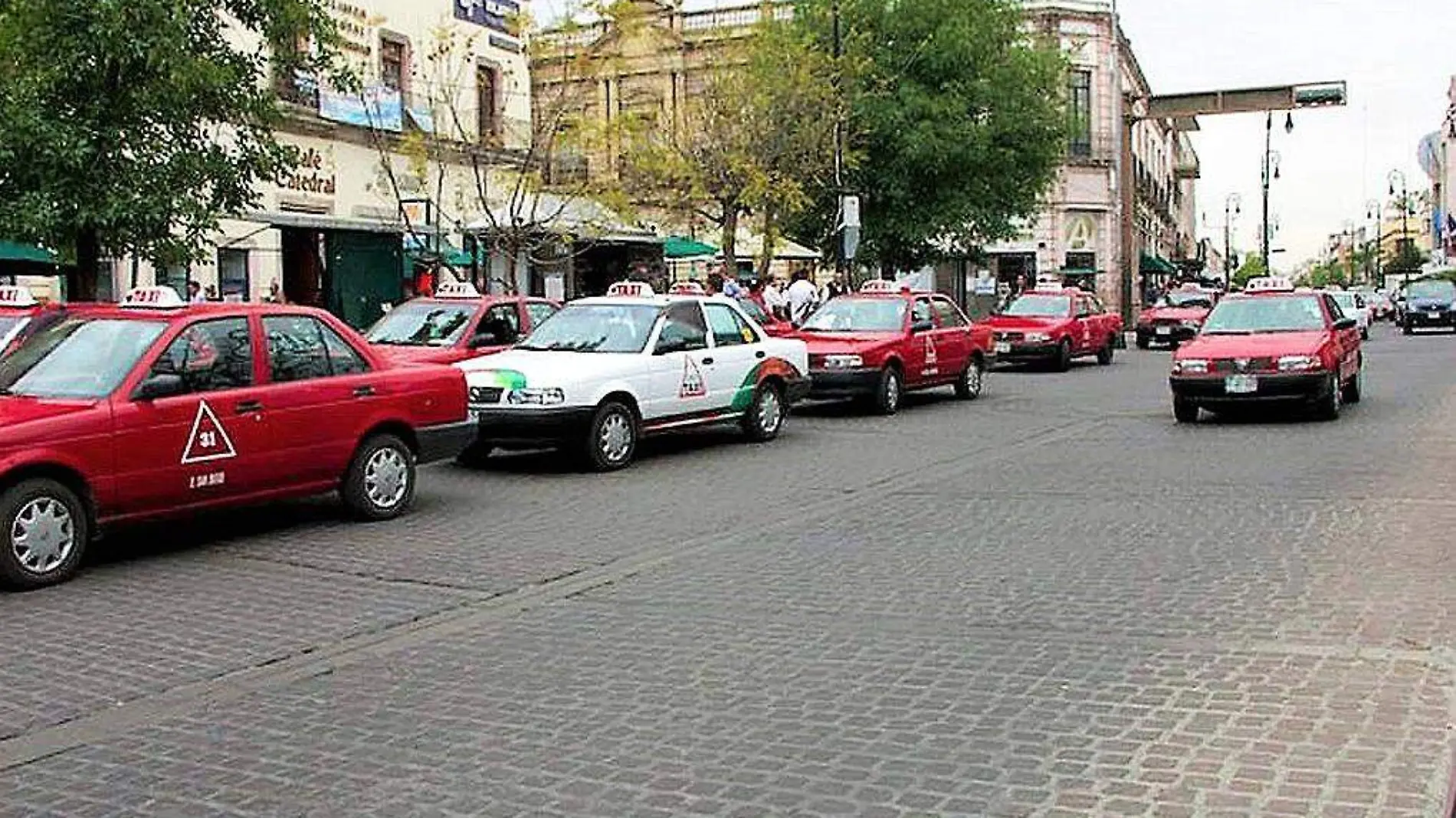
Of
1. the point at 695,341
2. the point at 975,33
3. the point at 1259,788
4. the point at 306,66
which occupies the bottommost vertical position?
the point at 1259,788

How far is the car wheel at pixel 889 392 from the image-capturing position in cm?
1964

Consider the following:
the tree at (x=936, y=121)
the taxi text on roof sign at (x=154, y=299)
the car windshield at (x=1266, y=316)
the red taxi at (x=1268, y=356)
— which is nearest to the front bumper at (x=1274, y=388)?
the red taxi at (x=1268, y=356)

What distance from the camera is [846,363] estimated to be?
1947cm

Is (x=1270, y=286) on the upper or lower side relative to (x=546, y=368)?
upper

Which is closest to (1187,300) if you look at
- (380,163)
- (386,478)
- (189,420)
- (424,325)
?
(380,163)

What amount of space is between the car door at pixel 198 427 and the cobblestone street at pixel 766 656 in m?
0.46

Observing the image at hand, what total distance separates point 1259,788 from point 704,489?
8003mm

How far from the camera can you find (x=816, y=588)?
868 cm

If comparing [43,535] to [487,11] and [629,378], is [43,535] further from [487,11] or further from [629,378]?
[487,11]

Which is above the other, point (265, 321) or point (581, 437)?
point (265, 321)

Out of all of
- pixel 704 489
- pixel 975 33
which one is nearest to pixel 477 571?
pixel 704 489

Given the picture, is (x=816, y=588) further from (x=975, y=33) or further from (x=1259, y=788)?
(x=975, y=33)

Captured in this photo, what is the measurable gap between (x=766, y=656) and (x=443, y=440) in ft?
17.6

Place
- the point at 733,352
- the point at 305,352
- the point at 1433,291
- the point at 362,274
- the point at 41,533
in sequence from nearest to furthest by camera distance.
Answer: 1. the point at 41,533
2. the point at 305,352
3. the point at 733,352
4. the point at 362,274
5. the point at 1433,291
